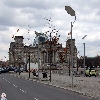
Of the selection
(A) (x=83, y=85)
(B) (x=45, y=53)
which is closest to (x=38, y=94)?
(A) (x=83, y=85)

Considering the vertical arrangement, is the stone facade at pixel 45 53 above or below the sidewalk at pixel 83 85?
above

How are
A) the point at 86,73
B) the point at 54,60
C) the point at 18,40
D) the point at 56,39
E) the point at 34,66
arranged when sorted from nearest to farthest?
the point at 56,39, the point at 86,73, the point at 34,66, the point at 54,60, the point at 18,40

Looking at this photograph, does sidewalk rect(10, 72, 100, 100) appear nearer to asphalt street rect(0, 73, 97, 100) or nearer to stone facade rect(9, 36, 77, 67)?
asphalt street rect(0, 73, 97, 100)

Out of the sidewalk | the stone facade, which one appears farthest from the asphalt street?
the stone facade

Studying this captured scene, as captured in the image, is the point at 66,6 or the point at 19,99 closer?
the point at 19,99

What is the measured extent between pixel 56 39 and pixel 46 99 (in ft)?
130

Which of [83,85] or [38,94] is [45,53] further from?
[38,94]

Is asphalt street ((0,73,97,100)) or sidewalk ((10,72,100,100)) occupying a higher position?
sidewalk ((10,72,100,100))

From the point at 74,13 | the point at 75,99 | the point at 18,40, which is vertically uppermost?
the point at 18,40

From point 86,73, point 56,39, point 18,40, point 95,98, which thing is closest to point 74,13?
point 95,98

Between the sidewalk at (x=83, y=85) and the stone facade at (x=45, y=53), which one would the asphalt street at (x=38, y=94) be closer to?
the sidewalk at (x=83, y=85)

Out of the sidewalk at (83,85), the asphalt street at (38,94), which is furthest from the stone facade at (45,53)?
the asphalt street at (38,94)

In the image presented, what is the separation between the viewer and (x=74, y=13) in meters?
31.5

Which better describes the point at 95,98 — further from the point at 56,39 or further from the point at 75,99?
the point at 56,39
